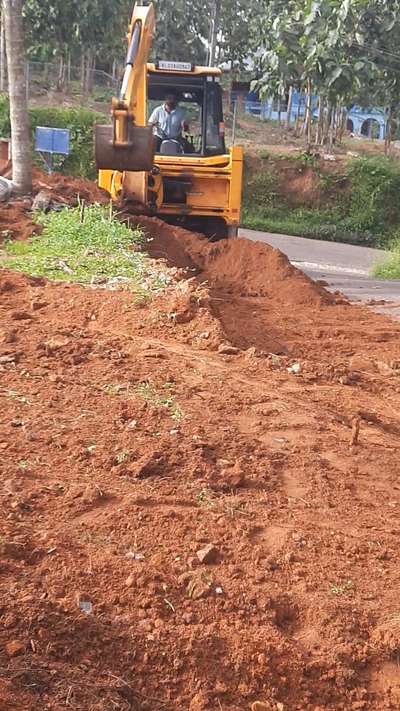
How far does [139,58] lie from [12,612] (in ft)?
32.3

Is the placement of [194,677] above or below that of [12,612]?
below

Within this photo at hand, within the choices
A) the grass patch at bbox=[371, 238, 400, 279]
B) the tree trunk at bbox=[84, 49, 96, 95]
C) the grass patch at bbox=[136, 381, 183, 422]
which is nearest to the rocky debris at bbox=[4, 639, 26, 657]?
the grass patch at bbox=[136, 381, 183, 422]

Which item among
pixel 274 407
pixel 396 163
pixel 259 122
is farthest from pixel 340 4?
pixel 259 122

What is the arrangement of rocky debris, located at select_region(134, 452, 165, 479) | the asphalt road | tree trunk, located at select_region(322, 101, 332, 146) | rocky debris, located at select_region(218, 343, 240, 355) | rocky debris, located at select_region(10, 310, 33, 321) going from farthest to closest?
tree trunk, located at select_region(322, 101, 332, 146) → the asphalt road → rocky debris, located at select_region(10, 310, 33, 321) → rocky debris, located at select_region(218, 343, 240, 355) → rocky debris, located at select_region(134, 452, 165, 479)

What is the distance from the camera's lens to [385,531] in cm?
421

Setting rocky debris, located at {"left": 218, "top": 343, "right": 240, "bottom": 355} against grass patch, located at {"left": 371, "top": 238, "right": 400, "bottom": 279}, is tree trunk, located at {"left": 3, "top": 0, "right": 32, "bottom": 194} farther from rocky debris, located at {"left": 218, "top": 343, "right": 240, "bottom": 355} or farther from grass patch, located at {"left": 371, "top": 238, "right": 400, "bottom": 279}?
rocky debris, located at {"left": 218, "top": 343, "right": 240, "bottom": 355}

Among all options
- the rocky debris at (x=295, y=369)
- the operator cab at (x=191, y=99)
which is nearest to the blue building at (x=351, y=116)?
the operator cab at (x=191, y=99)

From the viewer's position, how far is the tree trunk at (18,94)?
484 inches

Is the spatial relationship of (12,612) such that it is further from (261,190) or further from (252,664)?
(261,190)

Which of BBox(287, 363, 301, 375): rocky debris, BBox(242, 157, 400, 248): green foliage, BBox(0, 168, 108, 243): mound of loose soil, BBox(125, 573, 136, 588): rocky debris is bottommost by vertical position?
BBox(242, 157, 400, 248): green foliage

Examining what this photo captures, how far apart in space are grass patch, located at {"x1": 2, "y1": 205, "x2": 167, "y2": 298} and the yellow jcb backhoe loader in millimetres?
1444

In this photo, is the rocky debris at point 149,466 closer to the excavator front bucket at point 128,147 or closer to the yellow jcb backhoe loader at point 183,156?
the excavator front bucket at point 128,147

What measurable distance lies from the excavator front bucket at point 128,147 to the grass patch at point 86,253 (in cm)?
73

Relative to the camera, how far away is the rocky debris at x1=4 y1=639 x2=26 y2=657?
2.85 metres
